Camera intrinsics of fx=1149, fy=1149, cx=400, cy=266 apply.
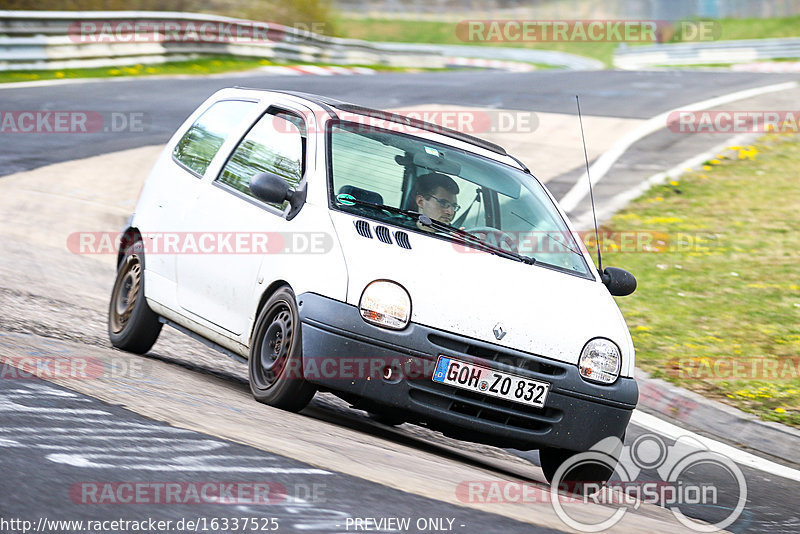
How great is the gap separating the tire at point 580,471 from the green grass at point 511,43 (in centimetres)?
4475

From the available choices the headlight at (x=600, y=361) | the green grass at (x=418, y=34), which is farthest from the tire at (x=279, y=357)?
the green grass at (x=418, y=34)

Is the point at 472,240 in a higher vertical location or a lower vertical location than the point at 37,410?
higher

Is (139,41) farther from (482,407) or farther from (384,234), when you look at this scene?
(482,407)

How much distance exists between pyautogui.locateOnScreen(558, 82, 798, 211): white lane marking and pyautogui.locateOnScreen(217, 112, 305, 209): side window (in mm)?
7043

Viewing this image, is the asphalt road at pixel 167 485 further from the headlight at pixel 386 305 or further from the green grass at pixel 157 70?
the green grass at pixel 157 70

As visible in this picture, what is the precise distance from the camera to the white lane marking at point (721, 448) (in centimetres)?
681

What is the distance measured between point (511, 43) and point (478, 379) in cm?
5646

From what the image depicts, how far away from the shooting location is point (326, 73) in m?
28.3

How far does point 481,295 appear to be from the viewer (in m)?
5.55

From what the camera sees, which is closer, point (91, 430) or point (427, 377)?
point (91, 430)

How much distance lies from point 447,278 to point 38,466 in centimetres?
225

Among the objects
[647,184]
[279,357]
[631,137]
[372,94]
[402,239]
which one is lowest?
[647,184]

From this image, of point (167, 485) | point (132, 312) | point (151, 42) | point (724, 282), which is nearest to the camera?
point (167, 485)

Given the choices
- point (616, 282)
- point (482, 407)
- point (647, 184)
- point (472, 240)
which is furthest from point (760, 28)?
point (482, 407)
